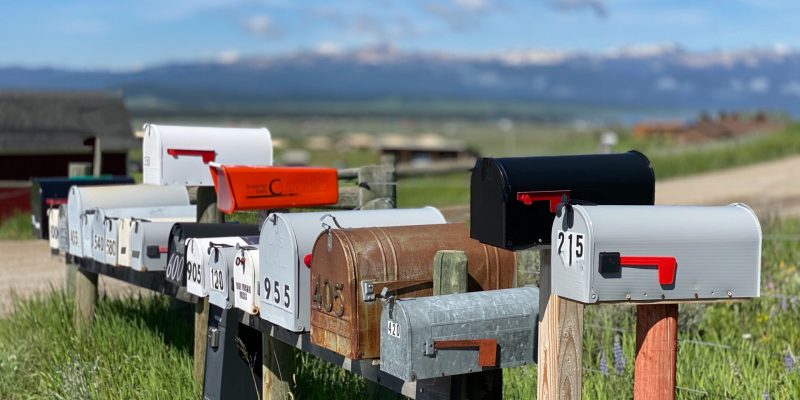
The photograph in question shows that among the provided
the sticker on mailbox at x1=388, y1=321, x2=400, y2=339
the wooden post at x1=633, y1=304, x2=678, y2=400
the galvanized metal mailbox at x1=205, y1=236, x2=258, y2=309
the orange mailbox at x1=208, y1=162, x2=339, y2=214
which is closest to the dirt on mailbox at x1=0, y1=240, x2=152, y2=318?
the orange mailbox at x1=208, y1=162, x2=339, y2=214

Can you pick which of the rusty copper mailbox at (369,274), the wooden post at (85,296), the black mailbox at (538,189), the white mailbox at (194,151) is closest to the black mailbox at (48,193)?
the wooden post at (85,296)

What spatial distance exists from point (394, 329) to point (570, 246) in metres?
0.64

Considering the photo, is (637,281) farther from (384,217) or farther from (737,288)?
(384,217)

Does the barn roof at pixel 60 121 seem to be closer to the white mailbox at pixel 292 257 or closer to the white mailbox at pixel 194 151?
the white mailbox at pixel 194 151

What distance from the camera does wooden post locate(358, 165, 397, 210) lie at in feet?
19.6

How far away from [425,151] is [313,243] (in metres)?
42.6

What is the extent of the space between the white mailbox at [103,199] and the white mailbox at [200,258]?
147 cm

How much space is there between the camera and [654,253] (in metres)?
3.01

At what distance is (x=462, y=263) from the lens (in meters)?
3.52

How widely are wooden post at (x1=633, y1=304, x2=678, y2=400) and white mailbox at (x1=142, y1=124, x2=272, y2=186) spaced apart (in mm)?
3146

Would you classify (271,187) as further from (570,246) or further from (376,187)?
(570,246)

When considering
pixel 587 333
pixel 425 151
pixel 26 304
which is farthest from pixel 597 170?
pixel 425 151

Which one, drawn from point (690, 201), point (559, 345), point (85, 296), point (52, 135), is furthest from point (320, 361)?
point (690, 201)

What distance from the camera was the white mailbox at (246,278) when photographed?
14.1 ft
